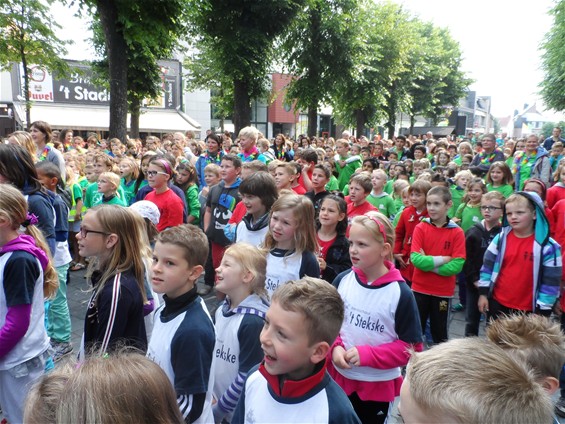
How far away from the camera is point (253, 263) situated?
8.20 feet

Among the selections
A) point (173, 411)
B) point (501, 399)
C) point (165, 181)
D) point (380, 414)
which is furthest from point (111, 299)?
point (165, 181)

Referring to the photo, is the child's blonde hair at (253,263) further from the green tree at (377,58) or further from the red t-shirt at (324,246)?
the green tree at (377,58)

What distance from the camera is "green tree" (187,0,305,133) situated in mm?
16031

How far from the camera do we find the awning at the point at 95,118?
2825 centimetres

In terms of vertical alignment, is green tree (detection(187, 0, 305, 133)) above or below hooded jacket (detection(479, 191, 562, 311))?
above

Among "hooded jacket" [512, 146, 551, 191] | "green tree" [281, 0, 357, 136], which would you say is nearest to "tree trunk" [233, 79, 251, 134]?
"green tree" [281, 0, 357, 136]

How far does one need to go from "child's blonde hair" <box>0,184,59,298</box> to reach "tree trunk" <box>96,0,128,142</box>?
10.7 metres

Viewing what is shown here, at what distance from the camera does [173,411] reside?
1.11 metres

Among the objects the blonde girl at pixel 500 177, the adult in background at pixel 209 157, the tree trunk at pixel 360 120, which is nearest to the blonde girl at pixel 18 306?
the adult in background at pixel 209 157

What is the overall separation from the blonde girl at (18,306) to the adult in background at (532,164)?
9268 mm

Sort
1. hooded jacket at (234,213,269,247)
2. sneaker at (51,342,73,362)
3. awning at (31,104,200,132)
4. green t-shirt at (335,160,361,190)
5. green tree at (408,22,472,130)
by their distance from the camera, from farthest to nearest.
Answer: green tree at (408,22,472,130) < awning at (31,104,200,132) < green t-shirt at (335,160,361,190) < sneaker at (51,342,73,362) < hooded jacket at (234,213,269,247)

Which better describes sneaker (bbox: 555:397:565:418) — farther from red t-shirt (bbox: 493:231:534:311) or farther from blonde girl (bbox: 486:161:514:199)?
blonde girl (bbox: 486:161:514:199)

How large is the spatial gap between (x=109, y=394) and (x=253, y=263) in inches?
59.2

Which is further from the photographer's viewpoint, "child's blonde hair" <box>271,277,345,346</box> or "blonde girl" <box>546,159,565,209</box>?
"blonde girl" <box>546,159,565,209</box>
